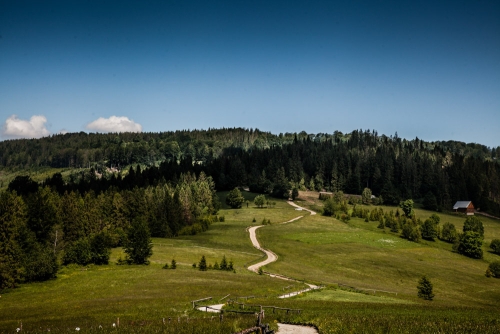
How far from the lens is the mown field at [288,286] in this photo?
24.9 meters

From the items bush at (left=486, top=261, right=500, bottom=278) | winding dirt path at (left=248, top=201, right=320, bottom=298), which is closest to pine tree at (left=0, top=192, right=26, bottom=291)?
winding dirt path at (left=248, top=201, right=320, bottom=298)

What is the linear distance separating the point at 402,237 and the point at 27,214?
109 metres

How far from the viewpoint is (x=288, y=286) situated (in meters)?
50.7

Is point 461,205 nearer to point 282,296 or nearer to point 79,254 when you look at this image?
point 282,296

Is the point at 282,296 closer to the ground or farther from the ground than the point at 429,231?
farther from the ground

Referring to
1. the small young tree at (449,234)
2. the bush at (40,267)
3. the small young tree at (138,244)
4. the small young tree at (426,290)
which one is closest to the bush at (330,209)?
the small young tree at (449,234)

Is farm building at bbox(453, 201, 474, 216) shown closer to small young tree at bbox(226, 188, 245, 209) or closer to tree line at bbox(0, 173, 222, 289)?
small young tree at bbox(226, 188, 245, 209)

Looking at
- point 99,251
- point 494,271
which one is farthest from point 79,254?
point 494,271

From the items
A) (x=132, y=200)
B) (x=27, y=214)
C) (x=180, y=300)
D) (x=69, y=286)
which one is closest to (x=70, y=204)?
(x=27, y=214)

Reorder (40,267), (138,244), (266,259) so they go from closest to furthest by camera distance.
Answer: (40,267) < (138,244) < (266,259)

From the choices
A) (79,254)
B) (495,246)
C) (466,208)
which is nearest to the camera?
(79,254)

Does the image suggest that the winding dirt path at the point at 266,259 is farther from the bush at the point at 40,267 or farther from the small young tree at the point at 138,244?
the bush at the point at 40,267

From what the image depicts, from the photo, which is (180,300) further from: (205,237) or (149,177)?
(149,177)

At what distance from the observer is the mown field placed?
24889mm
